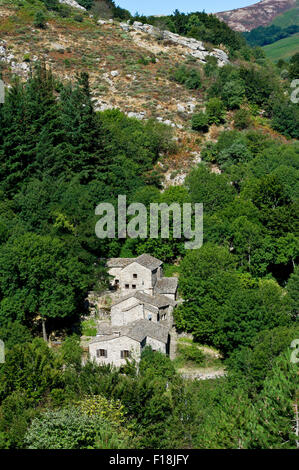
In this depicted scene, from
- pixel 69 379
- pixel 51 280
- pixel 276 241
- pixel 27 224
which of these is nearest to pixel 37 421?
pixel 69 379

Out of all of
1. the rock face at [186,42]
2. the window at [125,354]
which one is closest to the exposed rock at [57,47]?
the rock face at [186,42]

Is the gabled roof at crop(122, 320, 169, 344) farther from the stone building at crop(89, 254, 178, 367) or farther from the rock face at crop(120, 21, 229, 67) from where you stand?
the rock face at crop(120, 21, 229, 67)

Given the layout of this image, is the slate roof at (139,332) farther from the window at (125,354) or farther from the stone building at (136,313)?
the window at (125,354)

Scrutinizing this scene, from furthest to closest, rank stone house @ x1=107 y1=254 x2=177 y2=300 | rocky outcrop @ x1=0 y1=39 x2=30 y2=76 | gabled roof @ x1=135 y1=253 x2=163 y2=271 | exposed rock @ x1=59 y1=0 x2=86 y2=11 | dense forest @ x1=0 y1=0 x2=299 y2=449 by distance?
exposed rock @ x1=59 y1=0 x2=86 y2=11 → rocky outcrop @ x1=0 y1=39 x2=30 y2=76 → gabled roof @ x1=135 y1=253 x2=163 y2=271 → stone house @ x1=107 y1=254 x2=177 y2=300 → dense forest @ x1=0 y1=0 x2=299 y2=449

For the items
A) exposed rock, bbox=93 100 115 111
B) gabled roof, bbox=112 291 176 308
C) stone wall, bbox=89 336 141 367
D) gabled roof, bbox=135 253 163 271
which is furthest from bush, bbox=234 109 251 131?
stone wall, bbox=89 336 141 367

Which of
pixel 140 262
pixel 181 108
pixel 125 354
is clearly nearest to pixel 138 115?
pixel 181 108

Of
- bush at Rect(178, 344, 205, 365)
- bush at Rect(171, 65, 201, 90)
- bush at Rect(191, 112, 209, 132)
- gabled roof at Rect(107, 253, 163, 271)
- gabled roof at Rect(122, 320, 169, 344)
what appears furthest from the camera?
bush at Rect(171, 65, 201, 90)
